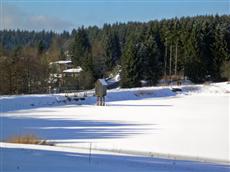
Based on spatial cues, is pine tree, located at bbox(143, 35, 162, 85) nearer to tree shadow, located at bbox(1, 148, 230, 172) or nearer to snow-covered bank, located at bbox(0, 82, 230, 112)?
snow-covered bank, located at bbox(0, 82, 230, 112)

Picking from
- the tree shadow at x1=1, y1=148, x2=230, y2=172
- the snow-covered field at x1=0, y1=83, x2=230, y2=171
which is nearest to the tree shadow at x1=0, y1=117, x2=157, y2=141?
the snow-covered field at x1=0, y1=83, x2=230, y2=171

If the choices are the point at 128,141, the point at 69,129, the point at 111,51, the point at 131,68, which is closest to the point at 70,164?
the point at 128,141

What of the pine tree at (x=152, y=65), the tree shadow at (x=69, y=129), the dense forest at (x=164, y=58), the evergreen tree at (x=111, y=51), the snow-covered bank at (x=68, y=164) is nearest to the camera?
the snow-covered bank at (x=68, y=164)

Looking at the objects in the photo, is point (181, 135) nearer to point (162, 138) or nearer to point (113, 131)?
point (162, 138)

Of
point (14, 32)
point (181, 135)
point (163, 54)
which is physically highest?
point (14, 32)

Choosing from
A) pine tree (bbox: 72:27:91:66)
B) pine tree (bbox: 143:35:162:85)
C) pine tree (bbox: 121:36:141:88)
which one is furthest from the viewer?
pine tree (bbox: 72:27:91:66)

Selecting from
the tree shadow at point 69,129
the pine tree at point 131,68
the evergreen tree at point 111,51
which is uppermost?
the evergreen tree at point 111,51

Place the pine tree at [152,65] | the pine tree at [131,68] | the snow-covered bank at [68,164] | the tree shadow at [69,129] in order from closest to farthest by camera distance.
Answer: the snow-covered bank at [68,164], the tree shadow at [69,129], the pine tree at [131,68], the pine tree at [152,65]

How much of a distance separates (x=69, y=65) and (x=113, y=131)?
82556mm

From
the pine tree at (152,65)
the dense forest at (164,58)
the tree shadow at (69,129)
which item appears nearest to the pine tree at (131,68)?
the dense forest at (164,58)

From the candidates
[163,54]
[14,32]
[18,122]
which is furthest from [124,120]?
[14,32]

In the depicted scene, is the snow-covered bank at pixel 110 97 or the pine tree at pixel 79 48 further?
the pine tree at pixel 79 48

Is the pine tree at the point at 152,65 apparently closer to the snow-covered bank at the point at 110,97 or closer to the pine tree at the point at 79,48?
the snow-covered bank at the point at 110,97

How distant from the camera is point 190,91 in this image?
197 ft
